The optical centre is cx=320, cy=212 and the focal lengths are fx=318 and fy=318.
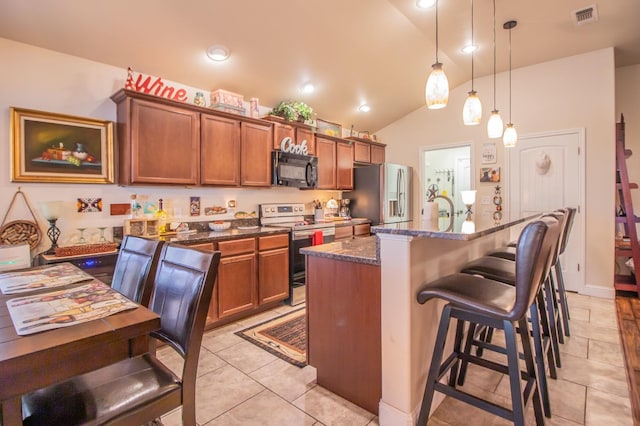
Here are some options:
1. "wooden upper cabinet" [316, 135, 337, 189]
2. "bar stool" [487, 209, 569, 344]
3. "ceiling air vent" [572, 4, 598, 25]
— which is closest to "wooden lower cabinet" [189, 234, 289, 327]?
"wooden upper cabinet" [316, 135, 337, 189]

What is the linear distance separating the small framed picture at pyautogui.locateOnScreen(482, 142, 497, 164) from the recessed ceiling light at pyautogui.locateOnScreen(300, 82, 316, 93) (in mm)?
2624

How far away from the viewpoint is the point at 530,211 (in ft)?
14.3

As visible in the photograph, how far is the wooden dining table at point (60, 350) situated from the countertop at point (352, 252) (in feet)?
3.52

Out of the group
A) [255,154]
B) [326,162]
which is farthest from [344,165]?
[255,154]

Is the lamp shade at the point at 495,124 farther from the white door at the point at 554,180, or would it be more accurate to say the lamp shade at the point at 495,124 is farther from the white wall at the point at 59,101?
the white wall at the point at 59,101

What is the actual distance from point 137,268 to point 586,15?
445 cm

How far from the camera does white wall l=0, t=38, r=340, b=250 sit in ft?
7.75

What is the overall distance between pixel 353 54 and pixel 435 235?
2.95m

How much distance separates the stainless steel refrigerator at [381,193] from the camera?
4844 millimetres

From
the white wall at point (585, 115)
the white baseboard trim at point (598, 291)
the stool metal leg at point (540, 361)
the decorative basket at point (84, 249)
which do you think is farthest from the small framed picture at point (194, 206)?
the white baseboard trim at point (598, 291)

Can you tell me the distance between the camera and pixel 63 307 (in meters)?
1.14

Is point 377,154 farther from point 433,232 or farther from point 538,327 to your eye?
point 433,232

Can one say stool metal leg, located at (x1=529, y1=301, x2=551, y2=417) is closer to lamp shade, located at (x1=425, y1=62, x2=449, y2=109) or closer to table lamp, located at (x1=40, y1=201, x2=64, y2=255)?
lamp shade, located at (x1=425, y1=62, x2=449, y2=109)

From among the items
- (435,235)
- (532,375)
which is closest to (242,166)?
(435,235)
